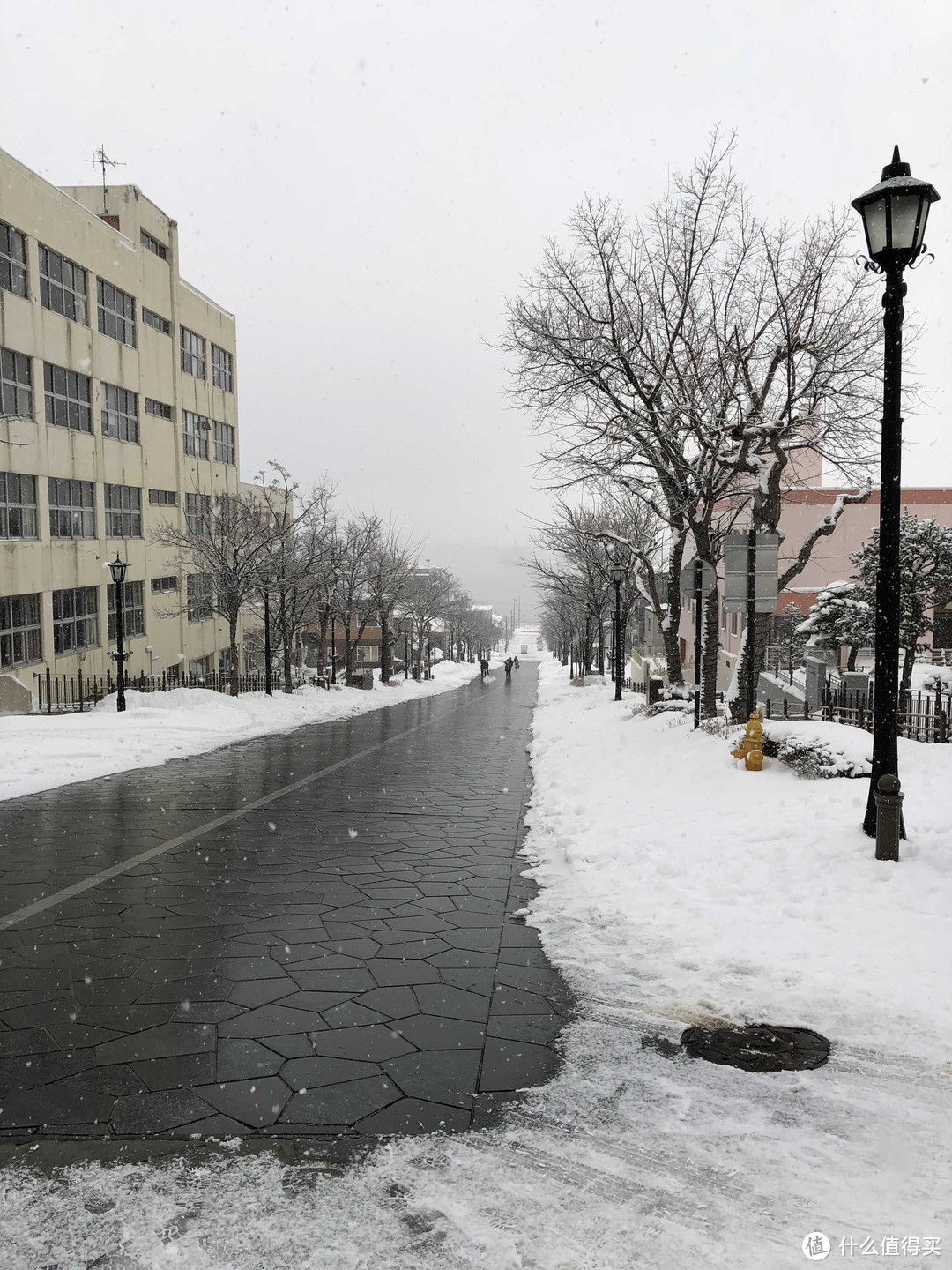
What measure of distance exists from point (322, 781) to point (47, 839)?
4.36 metres

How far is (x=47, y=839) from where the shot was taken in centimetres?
862

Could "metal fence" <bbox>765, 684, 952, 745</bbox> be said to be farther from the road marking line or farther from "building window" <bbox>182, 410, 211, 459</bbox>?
"building window" <bbox>182, 410, 211, 459</bbox>

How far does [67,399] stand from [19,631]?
27.8ft

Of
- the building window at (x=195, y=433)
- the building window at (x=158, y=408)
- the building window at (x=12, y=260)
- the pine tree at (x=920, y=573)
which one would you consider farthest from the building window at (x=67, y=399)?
the pine tree at (x=920, y=573)

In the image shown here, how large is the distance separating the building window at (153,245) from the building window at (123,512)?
431 inches

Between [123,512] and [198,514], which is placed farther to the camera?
[198,514]

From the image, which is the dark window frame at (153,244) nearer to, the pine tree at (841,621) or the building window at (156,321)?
the building window at (156,321)

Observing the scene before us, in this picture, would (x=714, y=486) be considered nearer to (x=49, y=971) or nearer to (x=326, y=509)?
(x=49, y=971)

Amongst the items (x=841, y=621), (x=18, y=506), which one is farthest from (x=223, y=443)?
(x=841, y=621)

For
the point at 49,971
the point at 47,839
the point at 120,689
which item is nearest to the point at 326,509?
the point at 120,689

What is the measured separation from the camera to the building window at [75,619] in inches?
1051

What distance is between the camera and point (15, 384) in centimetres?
2497

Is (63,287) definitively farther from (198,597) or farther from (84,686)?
(198,597)

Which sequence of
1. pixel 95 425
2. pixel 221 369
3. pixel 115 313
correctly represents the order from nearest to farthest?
pixel 95 425 < pixel 115 313 < pixel 221 369
